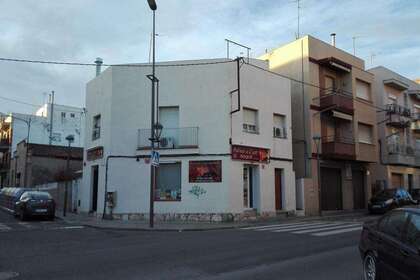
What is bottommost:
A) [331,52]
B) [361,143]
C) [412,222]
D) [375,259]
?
[375,259]

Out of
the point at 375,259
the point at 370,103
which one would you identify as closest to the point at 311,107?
the point at 370,103

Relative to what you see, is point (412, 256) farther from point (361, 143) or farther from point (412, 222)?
point (361, 143)

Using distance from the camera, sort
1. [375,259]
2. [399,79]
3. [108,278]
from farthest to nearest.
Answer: [399,79] → [108,278] → [375,259]

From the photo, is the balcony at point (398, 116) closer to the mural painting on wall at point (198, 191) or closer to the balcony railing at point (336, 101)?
the balcony railing at point (336, 101)

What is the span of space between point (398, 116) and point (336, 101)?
35.6 ft

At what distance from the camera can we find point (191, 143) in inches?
876

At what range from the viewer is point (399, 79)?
3784cm

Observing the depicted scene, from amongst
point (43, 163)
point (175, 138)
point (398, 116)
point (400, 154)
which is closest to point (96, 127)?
point (175, 138)

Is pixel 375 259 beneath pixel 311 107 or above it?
beneath

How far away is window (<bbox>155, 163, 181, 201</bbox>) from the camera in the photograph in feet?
72.7

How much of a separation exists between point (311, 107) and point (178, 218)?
37.0 ft

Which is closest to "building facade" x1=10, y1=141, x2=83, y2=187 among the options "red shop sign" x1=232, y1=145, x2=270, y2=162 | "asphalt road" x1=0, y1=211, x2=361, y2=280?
"red shop sign" x1=232, y1=145, x2=270, y2=162

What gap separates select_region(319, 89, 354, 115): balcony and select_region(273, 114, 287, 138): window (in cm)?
369

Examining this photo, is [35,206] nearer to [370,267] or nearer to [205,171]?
[205,171]
